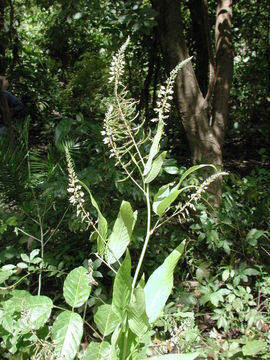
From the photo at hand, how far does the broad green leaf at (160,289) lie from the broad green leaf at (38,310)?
0.63 metres

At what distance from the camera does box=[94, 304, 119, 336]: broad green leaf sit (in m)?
1.13

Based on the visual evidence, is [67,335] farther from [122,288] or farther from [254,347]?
[254,347]

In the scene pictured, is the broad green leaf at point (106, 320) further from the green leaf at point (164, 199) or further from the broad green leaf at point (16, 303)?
the broad green leaf at point (16, 303)

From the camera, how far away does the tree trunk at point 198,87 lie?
3.22 meters

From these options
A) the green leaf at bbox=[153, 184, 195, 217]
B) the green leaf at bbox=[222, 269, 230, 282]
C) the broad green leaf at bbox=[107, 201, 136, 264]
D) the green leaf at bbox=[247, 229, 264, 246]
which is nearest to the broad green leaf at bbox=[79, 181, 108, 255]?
the broad green leaf at bbox=[107, 201, 136, 264]

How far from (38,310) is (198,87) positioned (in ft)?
7.75

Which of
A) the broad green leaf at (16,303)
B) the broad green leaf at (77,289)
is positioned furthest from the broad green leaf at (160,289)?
the broad green leaf at (16,303)

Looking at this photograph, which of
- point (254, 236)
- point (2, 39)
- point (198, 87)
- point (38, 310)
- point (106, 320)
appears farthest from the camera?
point (2, 39)

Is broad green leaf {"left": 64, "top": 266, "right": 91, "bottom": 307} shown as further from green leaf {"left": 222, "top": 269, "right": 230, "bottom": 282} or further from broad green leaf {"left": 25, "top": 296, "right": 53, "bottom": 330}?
green leaf {"left": 222, "top": 269, "right": 230, "bottom": 282}

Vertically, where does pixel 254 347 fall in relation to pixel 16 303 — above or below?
below

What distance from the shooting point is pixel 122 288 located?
964 millimetres

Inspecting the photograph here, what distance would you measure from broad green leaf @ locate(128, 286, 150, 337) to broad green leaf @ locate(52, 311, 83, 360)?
0.32 meters

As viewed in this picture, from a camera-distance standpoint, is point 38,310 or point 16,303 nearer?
point 38,310

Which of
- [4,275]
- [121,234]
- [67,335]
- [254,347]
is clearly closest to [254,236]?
[254,347]
